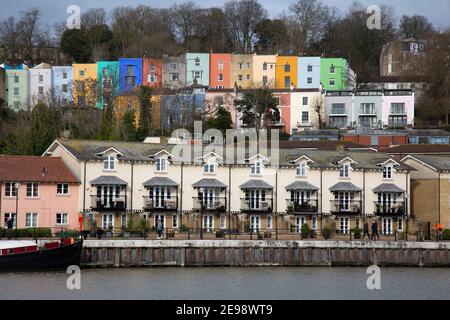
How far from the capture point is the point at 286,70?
138 m

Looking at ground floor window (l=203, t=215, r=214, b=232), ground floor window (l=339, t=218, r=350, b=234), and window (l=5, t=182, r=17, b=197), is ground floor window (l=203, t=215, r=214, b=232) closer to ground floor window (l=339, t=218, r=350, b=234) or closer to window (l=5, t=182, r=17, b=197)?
ground floor window (l=339, t=218, r=350, b=234)

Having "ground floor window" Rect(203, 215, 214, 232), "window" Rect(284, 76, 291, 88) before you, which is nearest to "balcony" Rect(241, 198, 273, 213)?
"ground floor window" Rect(203, 215, 214, 232)

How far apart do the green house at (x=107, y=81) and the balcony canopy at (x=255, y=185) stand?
36.2m

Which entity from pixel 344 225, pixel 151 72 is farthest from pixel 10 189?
pixel 151 72

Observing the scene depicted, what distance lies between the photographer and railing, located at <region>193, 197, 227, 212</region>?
83.6 m

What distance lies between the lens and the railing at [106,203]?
81.1m

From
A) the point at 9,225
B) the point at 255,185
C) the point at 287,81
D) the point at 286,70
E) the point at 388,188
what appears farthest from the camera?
the point at 286,70

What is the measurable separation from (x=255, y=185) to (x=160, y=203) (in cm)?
644

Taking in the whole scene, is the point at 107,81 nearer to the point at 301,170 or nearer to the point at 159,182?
the point at 301,170

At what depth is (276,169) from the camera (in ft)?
281

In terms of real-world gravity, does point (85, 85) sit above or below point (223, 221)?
above

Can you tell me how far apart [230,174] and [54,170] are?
38.6ft

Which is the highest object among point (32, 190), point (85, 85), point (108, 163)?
point (85, 85)

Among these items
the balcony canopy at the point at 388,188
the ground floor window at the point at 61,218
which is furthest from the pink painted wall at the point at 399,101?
the ground floor window at the point at 61,218
